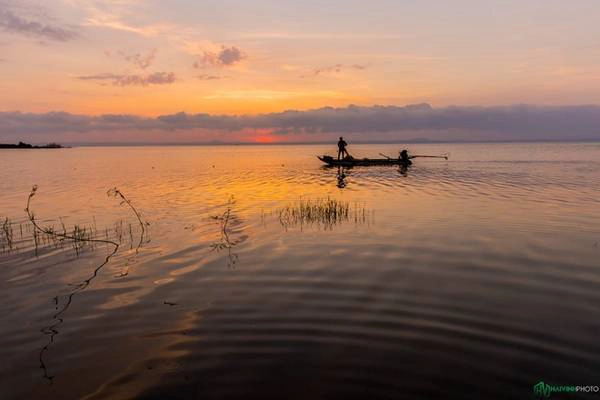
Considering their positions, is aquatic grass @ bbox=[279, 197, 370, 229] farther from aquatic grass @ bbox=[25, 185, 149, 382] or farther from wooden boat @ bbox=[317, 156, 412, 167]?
wooden boat @ bbox=[317, 156, 412, 167]

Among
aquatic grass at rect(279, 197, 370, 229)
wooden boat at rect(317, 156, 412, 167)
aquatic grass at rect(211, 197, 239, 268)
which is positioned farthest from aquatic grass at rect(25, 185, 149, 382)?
wooden boat at rect(317, 156, 412, 167)

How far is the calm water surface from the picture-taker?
700 cm

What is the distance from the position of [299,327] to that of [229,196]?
2533cm

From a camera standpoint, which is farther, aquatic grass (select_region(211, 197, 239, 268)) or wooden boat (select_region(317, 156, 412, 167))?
wooden boat (select_region(317, 156, 412, 167))

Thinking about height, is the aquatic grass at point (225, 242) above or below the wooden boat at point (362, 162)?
below

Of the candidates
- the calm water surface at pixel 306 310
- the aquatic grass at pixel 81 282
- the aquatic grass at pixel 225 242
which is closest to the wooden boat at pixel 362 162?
the aquatic grass at pixel 225 242

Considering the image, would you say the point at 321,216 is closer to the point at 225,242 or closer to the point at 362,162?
the point at 225,242

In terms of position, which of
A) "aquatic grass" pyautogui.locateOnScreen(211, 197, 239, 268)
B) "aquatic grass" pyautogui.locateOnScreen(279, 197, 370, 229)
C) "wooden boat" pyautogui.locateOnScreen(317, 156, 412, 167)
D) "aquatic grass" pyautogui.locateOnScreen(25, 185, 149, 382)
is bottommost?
"aquatic grass" pyautogui.locateOnScreen(25, 185, 149, 382)

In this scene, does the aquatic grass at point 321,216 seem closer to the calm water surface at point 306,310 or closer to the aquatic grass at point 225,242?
the calm water surface at point 306,310

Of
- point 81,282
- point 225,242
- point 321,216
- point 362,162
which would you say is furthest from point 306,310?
point 362,162

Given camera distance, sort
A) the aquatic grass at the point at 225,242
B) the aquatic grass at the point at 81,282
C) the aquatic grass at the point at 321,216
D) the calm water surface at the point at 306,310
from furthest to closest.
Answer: the aquatic grass at the point at 321,216
the aquatic grass at the point at 225,242
the aquatic grass at the point at 81,282
the calm water surface at the point at 306,310

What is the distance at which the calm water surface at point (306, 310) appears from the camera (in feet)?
23.0

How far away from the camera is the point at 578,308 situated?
9656 millimetres

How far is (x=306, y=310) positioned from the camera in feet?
32.1
